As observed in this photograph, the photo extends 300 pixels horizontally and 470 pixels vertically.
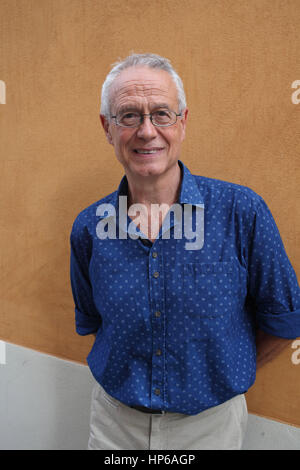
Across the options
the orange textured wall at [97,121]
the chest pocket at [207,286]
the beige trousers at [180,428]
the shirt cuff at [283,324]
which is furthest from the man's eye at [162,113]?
the beige trousers at [180,428]

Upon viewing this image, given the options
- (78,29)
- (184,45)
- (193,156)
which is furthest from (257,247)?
(78,29)

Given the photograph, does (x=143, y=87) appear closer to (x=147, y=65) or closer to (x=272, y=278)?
(x=147, y=65)

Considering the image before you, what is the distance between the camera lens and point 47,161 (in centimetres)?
137

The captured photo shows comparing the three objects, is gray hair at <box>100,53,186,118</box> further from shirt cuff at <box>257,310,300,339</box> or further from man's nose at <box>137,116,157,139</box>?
shirt cuff at <box>257,310,300,339</box>

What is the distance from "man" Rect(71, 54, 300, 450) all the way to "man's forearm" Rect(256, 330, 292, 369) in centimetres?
6

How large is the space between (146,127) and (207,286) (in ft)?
1.36

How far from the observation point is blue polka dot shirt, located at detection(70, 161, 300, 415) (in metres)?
0.92

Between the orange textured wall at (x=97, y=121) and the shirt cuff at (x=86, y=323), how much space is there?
22 centimetres

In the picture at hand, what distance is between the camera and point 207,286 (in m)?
0.92

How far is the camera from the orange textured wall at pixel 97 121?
1.02 m

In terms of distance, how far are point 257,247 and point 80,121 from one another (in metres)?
0.76

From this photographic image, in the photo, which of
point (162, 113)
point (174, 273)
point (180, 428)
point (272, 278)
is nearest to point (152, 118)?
point (162, 113)
